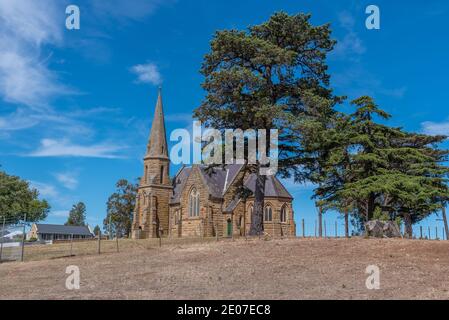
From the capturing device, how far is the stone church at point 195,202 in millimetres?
54594

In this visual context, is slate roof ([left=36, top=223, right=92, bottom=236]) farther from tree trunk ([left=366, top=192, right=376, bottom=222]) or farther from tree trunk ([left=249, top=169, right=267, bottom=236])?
tree trunk ([left=366, top=192, right=376, bottom=222])

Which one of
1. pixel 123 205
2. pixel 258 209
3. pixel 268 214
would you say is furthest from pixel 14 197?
pixel 258 209

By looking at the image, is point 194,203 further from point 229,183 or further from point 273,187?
point 273,187

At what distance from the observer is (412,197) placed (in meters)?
28.0

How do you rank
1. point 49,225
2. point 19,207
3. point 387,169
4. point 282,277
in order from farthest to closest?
point 49,225
point 19,207
point 387,169
point 282,277

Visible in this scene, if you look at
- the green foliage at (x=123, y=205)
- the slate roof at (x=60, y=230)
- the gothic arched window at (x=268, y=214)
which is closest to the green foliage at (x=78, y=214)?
the slate roof at (x=60, y=230)

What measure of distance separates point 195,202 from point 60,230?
59.2 meters

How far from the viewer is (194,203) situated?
57812mm

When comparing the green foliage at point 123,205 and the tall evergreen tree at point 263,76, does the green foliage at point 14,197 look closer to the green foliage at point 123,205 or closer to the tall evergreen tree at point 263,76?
the green foliage at point 123,205

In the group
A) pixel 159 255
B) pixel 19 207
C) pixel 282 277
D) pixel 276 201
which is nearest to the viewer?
pixel 282 277

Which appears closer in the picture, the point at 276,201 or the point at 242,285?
the point at 242,285
